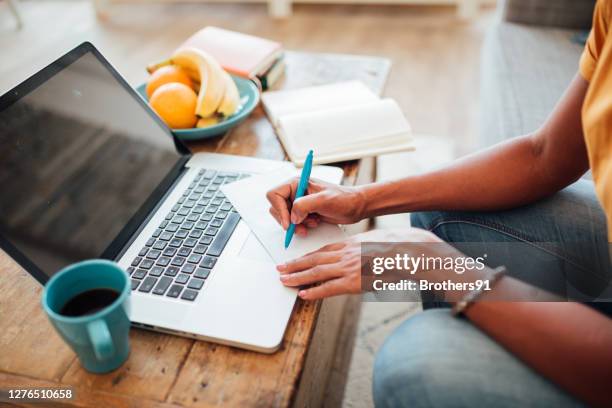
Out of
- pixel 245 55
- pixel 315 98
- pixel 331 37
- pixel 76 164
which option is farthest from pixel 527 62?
pixel 331 37

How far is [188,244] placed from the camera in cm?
73

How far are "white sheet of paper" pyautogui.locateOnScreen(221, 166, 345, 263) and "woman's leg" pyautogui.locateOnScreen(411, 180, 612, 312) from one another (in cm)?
20

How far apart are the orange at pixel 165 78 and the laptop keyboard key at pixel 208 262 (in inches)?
18.8

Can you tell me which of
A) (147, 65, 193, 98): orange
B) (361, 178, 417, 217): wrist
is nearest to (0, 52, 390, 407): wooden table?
(361, 178, 417, 217): wrist

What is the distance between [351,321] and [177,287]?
695 millimetres

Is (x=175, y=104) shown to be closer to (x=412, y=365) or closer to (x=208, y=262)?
(x=208, y=262)

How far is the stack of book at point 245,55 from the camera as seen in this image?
1142mm

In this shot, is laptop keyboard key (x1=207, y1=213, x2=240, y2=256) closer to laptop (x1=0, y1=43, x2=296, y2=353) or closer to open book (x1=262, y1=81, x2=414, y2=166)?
laptop (x1=0, y1=43, x2=296, y2=353)

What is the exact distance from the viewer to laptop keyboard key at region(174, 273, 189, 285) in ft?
2.20

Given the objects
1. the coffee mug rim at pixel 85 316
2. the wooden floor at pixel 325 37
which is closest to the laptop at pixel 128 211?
the coffee mug rim at pixel 85 316

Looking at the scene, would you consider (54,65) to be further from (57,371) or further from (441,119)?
(441,119)

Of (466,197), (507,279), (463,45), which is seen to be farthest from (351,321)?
(463,45)

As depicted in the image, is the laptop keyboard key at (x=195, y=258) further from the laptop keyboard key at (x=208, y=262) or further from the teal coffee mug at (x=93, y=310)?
the teal coffee mug at (x=93, y=310)

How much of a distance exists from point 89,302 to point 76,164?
0.27 meters
